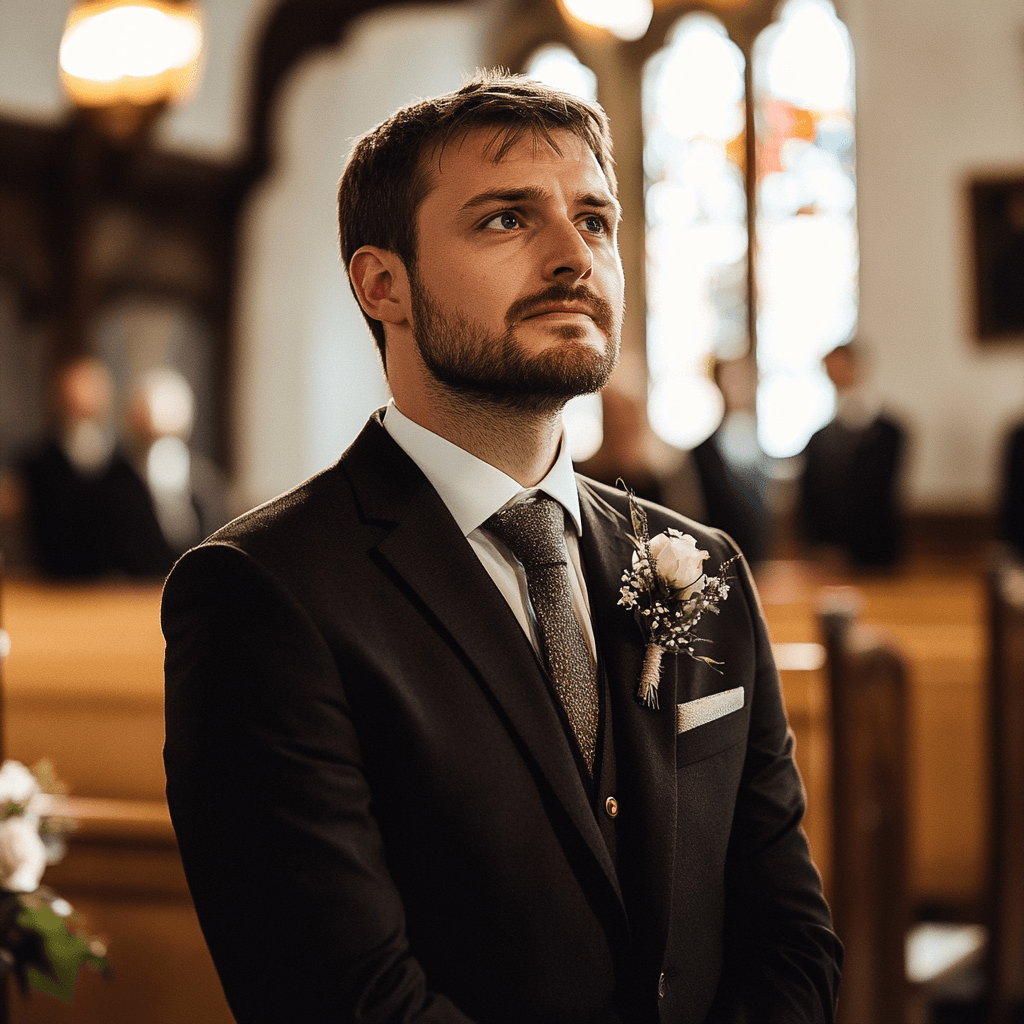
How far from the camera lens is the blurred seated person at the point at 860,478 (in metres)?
7.70

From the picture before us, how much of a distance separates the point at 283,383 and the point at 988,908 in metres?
6.41

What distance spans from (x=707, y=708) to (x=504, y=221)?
583 millimetres

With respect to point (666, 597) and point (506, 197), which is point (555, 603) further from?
point (506, 197)

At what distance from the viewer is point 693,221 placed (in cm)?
957

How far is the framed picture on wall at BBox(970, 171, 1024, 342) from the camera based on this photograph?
28.8ft

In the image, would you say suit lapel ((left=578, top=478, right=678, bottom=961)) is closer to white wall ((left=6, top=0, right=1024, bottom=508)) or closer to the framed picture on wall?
white wall ((left=6, top=0, right=1024, bottom=508))

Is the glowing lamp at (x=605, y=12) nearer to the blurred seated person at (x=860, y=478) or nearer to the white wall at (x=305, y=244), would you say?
the blurred seated person at (x=860, y=478)

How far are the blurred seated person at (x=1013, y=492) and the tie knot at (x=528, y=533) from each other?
23.1 ft

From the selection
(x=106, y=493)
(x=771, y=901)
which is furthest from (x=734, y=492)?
(x=771, y=901)

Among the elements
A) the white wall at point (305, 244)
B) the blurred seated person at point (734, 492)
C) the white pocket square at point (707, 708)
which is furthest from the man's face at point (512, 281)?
the white wall at point (305, 244)

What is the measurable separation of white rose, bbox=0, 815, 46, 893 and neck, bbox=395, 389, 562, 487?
3.43 feet

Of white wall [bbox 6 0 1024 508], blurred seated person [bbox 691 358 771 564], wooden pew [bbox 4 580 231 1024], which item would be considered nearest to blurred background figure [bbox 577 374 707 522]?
wooden pew [bbox 4 580 231 1024]

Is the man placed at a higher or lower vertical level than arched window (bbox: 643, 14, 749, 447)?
lower

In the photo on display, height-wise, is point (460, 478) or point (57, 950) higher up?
point (460, 478)
